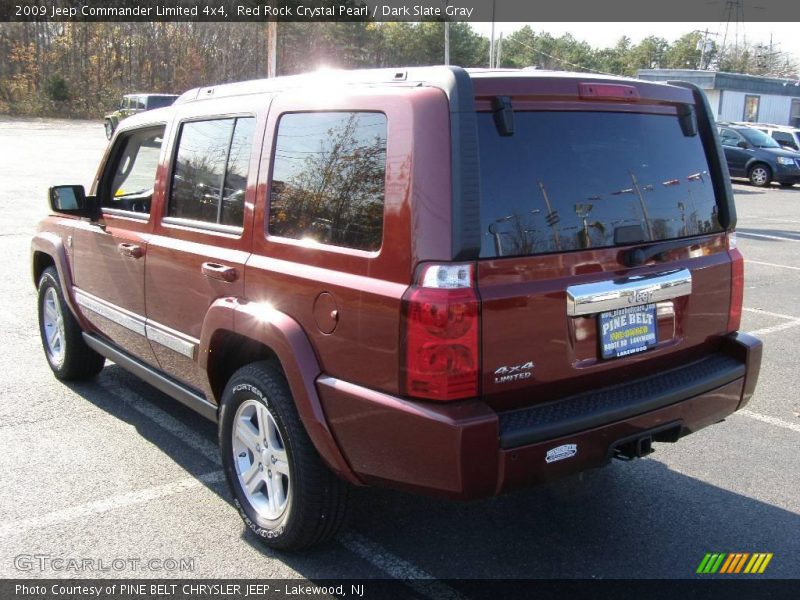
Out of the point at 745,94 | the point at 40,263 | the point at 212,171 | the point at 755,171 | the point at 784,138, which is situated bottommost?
the point at 40,263

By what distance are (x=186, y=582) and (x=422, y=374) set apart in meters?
1.41

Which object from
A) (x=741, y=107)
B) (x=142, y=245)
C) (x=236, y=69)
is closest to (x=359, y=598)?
(x=142, y=245)

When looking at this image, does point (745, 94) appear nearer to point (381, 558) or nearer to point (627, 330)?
point (627, 330)

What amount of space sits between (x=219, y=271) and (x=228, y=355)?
1.50 ft

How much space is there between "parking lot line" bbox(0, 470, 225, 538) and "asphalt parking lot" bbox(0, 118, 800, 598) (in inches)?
0.4

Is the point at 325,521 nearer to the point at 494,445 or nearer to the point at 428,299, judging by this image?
the point at 494,445

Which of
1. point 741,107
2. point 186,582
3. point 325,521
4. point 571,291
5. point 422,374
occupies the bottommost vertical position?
point 186,582

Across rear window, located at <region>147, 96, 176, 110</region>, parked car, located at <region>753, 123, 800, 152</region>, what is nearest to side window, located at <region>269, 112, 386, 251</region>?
rear window, located at <region>147, 96, 176, 110</region>

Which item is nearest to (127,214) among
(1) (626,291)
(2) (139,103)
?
(1) (626,291)

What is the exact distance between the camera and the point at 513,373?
8.92 ft

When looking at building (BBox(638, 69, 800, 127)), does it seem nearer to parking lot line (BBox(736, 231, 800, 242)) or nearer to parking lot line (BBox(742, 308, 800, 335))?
parking lot line (BBox(736, 231, 800, 242))

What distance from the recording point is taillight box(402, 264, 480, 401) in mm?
2564

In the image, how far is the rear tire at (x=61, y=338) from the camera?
17.3 feet

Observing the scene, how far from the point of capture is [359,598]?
3006 millimetres
